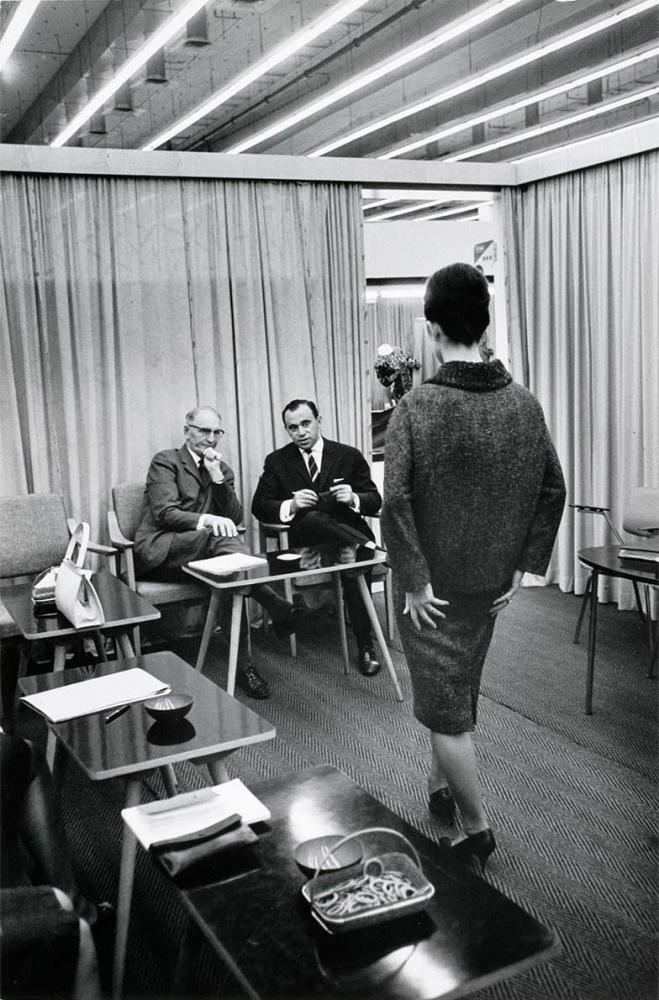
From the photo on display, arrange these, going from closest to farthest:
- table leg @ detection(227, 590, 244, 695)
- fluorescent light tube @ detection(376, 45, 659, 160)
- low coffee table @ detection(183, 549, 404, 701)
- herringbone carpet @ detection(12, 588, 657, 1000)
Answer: herringbone carpet @ detection(12, 588, 657, 1000) < low coffee table @ detection(183, 549, 404, 701) < table leg @ detection(227, 590, 244, 695) < fluorescent light tube @ detection(376, 45, 659, 160)

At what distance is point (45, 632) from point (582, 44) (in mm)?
8047

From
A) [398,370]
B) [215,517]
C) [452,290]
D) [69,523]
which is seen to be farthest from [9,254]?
Result: [398,370]

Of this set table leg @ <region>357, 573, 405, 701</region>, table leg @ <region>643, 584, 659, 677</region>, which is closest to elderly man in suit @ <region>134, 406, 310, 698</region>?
table leg @ <region>357, 573, 405, 701</region>

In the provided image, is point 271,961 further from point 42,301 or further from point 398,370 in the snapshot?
point 398,370

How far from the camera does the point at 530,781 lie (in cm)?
329

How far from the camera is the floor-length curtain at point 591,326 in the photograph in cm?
516

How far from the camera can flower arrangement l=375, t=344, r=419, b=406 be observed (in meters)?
10.0

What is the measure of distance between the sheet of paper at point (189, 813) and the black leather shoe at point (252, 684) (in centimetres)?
237

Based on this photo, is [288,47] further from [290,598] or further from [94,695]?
[94,695]

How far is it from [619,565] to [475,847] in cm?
161

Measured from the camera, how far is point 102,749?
2135 mm

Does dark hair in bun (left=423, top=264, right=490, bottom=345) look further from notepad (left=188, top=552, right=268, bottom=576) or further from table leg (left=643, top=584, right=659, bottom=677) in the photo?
table leg (left=643, top=584, right=659, bottom=677)

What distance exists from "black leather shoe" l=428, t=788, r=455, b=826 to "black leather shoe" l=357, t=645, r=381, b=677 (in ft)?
4.93

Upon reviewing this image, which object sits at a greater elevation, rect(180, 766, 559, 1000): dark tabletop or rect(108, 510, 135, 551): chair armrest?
rect(108, 510, 135, 551): chair armrest
